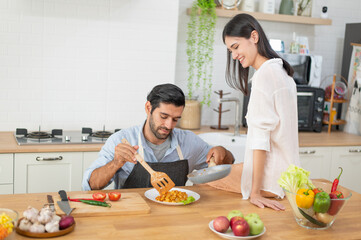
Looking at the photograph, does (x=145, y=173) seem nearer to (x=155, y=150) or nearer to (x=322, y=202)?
(x=155, y=150)

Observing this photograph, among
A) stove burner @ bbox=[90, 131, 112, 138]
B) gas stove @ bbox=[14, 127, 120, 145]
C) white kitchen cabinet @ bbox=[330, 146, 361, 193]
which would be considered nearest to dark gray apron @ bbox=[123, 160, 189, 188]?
gas stove @ bbox=[14, 127, 120, 145]

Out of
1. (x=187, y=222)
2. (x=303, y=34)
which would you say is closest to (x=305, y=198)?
(x=187, y=222)

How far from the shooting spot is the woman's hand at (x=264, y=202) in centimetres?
226

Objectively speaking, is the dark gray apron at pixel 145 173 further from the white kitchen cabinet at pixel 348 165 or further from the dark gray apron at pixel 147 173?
the white kitchen cabinet at pixel 348 165

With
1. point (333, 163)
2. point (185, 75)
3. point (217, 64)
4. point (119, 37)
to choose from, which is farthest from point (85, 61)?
point (333, 163)

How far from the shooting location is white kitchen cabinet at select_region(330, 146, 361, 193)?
4344 mm

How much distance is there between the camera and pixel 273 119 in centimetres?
224

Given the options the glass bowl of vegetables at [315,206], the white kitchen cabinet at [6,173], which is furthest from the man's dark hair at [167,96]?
the white kitchen cabinet at [6,173]

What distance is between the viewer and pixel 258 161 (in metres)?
2.29

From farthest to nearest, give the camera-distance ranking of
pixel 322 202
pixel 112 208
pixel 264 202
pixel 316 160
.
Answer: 1. pixel 316 160
2. pixel 264 202
3. pixel 112 208
4. pixel 322 202

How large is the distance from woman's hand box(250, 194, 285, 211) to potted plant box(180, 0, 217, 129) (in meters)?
2.05

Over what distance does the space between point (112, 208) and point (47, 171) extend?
1.52 metres

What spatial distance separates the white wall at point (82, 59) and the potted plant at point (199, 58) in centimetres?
20

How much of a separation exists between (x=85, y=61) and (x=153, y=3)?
77 centimetres
